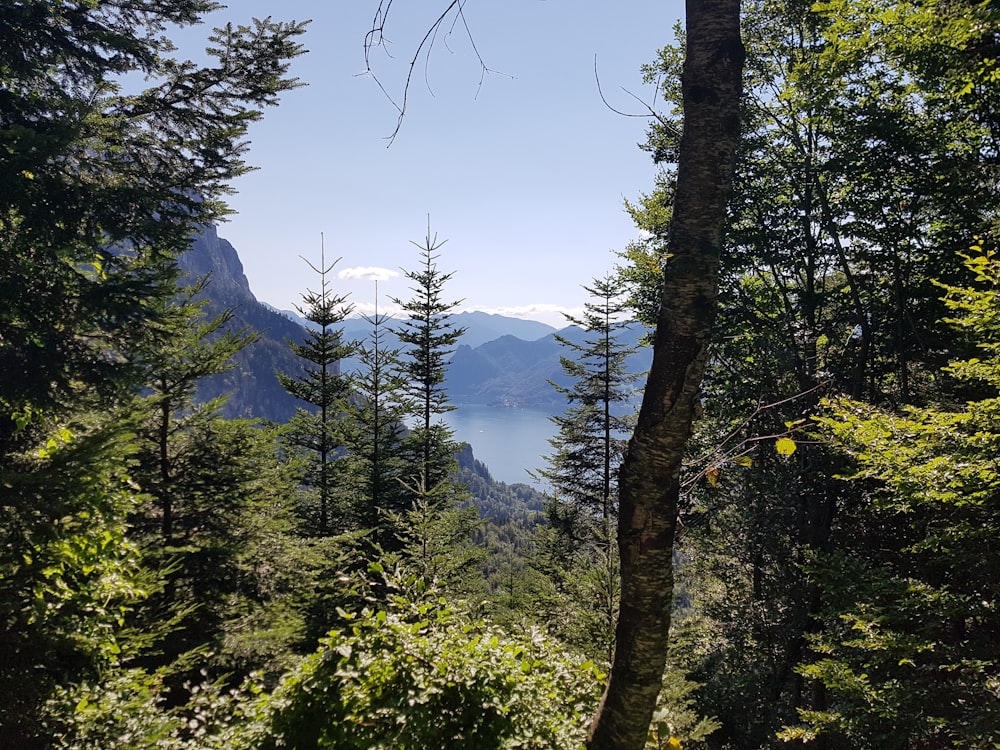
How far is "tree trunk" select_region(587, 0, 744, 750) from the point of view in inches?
85.4

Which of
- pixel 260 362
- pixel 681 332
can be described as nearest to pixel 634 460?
pixel 681 332

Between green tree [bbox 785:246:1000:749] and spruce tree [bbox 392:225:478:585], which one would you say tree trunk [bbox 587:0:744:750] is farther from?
spruce tree [bbox 392:225:478:585]

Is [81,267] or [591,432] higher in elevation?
[81,267]

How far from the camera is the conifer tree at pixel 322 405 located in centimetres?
1484

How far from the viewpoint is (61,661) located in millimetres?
4922

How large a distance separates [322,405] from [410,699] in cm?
1476

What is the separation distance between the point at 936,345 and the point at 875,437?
6108 millimetres

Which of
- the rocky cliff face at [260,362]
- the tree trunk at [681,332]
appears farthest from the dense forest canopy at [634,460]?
the rocky cliff face at [260,362]

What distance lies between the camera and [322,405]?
16344 millimetres

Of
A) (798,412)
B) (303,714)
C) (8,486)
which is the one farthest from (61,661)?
(798,412)

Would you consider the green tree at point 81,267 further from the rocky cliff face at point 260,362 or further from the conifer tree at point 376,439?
the rocky cliff face at point 260,362

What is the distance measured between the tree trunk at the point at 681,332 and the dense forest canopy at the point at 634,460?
14mm

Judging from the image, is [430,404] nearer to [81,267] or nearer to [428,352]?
[428,352]

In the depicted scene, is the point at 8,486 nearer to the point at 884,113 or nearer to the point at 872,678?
the point at 872,678
